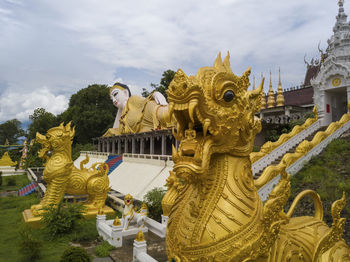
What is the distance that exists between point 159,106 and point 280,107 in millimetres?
10942

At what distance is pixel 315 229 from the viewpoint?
3.07 m

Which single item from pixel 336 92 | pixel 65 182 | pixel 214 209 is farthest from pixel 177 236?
pixel 336 92

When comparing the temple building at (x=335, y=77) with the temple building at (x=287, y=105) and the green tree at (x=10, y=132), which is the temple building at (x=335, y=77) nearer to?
the temple building at (x=287, y=105)

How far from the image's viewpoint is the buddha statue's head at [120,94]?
3259 cm

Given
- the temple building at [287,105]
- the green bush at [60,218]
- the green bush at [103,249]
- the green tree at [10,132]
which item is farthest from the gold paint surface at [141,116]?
Result: the green tree at [10,132]

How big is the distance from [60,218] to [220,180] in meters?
7.69

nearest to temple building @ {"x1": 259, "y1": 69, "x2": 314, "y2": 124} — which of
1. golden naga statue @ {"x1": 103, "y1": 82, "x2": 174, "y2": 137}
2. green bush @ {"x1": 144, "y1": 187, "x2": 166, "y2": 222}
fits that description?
golden naga statue @ {"x1": 103, "y1": 82, "x2": 174, "y2": 137}

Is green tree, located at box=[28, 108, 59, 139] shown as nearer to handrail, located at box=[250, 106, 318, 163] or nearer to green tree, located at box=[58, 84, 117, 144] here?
green tree, located at box=[58, 84, 117, 144]

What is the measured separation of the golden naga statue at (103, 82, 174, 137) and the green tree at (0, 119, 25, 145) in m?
39.7

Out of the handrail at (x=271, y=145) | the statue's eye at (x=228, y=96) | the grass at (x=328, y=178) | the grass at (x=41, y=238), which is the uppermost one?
the statue's eye at (x=228, y=96)

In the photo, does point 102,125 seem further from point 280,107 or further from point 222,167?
point 222,167

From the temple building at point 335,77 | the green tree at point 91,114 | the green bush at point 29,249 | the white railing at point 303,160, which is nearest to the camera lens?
the green bush at point 29,249

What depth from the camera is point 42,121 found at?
1709 inches

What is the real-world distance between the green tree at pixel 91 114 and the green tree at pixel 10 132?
25.5 metres
